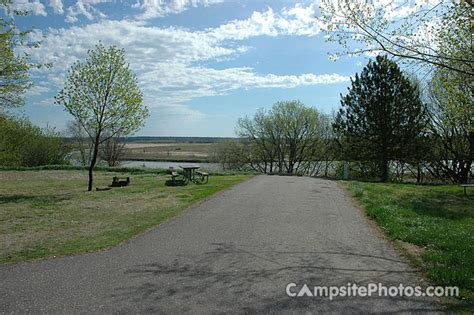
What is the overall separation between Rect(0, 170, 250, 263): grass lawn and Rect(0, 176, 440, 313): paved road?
776 millimetres

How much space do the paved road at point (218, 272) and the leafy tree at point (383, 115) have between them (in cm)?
1784

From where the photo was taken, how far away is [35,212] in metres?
11.8

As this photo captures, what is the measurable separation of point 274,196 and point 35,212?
8.16m

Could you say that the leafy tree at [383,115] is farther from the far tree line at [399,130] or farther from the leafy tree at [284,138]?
the leafy tree at [284,138]

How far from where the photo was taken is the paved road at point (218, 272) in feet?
14.8

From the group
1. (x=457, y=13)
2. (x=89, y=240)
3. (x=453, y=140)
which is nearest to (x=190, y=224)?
(x=89, y=240)

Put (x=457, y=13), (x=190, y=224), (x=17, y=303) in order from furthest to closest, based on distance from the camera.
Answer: (x=190, y=224) < (x=457, y=13) < (x=17, y=303)

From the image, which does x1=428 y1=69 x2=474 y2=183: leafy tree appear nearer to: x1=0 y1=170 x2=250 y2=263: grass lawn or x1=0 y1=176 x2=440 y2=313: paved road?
x1=0 y1=170 x2=250 y2=263: grass lawn

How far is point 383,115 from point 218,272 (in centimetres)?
2251

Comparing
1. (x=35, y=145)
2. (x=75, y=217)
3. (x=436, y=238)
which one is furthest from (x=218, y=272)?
(x=35, y=145)

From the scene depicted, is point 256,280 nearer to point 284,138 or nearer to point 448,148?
point 448,148

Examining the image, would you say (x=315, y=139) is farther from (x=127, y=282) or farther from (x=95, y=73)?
(x=127, y=282)

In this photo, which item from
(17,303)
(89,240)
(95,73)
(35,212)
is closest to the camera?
(17,303)

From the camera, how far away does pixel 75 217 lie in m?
10.9
